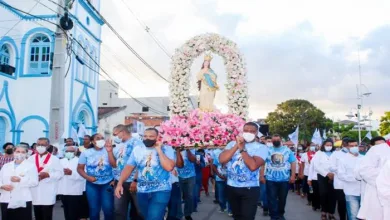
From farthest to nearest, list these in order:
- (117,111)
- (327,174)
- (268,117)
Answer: (268,117)
(117,111)
(327,174)

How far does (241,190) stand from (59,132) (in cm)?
726

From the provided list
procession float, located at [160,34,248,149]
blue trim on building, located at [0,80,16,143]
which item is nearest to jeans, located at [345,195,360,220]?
procession float, located at [160,34,248,149]

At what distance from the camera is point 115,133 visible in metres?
7.24

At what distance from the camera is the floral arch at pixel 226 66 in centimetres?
758

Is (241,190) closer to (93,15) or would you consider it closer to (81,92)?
(81,92)

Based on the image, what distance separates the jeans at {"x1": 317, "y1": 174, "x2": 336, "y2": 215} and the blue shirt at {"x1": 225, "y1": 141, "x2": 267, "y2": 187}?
393 cm

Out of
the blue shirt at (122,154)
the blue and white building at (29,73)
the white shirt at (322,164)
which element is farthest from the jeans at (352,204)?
the blue and white building at (29,73)

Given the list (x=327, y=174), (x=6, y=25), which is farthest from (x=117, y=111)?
(x=327, y=174)

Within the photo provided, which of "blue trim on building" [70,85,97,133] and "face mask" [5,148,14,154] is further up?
"blue trim on building" [70,85,97,133]

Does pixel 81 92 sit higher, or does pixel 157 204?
pixel 81 92

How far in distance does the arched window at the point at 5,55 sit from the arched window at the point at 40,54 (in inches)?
45.7

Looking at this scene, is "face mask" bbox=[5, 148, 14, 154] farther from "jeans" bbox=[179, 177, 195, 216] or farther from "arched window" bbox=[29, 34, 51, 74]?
"arched window" bbox=[29, 34, 51, 74]

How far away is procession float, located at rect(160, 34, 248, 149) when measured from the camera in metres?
6.36

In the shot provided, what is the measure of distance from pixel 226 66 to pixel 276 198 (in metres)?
3.13
